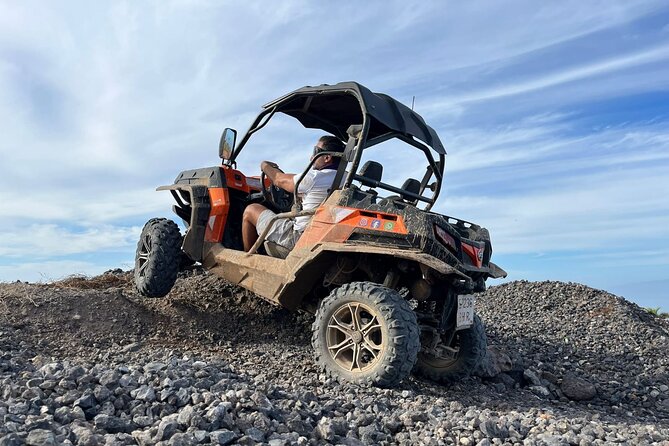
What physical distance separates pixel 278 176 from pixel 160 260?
6.56 ft

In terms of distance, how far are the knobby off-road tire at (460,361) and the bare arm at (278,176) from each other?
7.90 ft

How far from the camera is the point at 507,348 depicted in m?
8.48

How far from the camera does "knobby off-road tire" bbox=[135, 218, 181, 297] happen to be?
7.56m

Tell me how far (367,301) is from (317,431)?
5.52ft

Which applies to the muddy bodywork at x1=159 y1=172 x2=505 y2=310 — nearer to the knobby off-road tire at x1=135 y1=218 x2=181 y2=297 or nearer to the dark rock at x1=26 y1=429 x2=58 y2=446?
the knobby off-road tire at x1=135 y1=218 x2=181 y2=297

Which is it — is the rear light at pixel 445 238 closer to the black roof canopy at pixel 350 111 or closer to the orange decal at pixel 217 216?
the black roof canopy at pixel 350 111

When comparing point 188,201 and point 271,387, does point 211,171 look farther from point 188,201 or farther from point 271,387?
point 271,387

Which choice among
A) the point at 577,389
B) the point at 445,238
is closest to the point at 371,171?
the point at 445,238

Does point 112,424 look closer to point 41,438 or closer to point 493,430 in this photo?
point 41,438

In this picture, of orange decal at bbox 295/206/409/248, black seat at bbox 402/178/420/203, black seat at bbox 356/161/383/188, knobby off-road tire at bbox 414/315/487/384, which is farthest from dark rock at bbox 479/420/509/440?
black seat at bbox 402/178/420/203

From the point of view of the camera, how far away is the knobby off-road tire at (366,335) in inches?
200

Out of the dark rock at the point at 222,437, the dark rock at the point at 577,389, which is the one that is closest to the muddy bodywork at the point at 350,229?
the dark rock at the point at 577,389

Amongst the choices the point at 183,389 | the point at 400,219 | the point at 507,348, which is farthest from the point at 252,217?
the point at 507,348

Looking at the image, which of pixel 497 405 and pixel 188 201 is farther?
pixel 188 201
